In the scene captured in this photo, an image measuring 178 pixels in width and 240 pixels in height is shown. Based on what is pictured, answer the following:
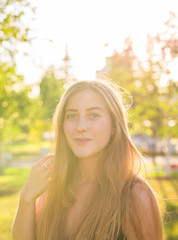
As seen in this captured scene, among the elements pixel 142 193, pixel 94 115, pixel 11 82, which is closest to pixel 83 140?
pixel 94 115

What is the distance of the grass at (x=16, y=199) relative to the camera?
7.26m

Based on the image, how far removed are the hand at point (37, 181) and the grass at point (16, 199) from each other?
198cm

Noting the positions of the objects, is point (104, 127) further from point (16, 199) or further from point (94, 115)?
point (16, 199)

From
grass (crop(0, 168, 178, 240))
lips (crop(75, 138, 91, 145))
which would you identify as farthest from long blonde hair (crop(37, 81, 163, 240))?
grass (crop(0, 168, 178, 240))

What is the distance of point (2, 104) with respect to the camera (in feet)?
41.4

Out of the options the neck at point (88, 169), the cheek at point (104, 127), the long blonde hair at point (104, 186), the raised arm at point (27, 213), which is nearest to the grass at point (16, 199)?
the neck at point (88, 169)

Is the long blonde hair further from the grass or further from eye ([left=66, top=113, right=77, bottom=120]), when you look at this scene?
the grass

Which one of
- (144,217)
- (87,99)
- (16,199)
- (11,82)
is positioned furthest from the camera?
(16,199)

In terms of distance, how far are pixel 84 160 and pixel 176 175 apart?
49.9 feet

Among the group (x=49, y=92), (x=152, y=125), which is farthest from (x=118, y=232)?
(x=49, y=92)

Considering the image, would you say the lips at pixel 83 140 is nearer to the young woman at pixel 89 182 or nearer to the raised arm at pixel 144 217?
the young woman at pixel 89 182

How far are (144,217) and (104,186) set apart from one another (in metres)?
0.46

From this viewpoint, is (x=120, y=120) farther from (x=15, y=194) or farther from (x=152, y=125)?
(x=15, y=194)

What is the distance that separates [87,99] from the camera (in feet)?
8.34
